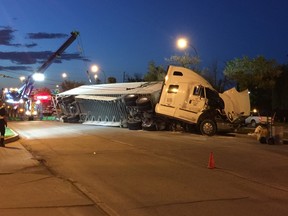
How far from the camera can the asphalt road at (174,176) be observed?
8375mm

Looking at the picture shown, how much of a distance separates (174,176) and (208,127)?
1437 centimetres

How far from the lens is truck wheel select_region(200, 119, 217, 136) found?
25.5m

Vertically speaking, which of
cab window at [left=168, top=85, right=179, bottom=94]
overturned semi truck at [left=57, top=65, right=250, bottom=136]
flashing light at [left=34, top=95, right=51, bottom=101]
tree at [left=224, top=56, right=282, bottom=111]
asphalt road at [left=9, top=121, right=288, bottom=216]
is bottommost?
asphalt road at [left=9, top=121, right=288, bottom=216]

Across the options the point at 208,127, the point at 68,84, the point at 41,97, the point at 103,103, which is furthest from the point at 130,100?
the point at 68,84

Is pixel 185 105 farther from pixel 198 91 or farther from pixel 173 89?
pixel 173 89

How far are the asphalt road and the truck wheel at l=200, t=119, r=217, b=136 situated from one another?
217 inches

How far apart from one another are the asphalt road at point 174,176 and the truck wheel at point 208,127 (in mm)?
5503

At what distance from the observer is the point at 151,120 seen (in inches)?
1158

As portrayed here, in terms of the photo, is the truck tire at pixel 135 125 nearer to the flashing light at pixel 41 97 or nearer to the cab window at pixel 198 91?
the cab window at pixel 198 91

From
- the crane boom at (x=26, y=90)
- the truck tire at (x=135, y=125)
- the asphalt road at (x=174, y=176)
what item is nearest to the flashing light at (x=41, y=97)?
the crane boom at (x=26, y=90)

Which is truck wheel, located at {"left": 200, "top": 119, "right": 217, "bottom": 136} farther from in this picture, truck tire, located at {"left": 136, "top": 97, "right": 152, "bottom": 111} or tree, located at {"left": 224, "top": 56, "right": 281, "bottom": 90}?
tree, located at {"left": 224, "top": 56, "right": 281, "bottom": 90}

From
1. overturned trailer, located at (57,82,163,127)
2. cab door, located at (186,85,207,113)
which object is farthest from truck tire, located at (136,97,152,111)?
cab door, located at (186,85,207,113)

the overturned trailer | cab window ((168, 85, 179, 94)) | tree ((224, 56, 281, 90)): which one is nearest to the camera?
cab window ((168, 85, 179, 94))

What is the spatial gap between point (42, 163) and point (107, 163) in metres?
1.98
